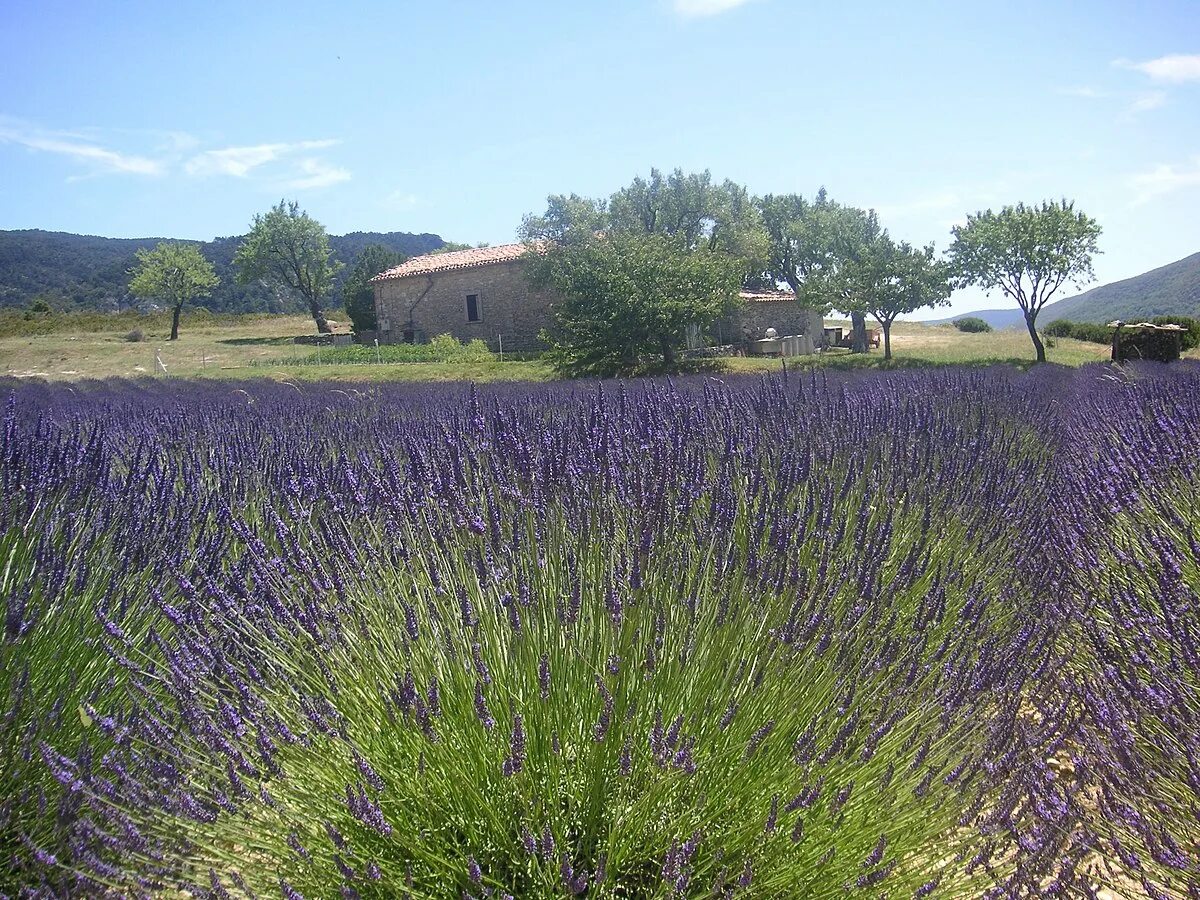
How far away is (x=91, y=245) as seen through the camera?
429 ft

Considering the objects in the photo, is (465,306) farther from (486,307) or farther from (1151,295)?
(1151,295)

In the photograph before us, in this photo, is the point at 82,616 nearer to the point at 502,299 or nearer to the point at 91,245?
the point at 502,299

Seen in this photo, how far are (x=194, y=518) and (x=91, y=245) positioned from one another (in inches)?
5960

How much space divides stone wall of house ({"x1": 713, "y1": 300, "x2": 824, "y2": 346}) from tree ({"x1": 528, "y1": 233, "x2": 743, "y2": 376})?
627 centimetres

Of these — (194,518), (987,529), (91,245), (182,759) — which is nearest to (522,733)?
(182,759)

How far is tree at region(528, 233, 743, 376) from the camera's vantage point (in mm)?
23906

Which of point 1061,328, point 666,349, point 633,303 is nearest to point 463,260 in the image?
point 633,303

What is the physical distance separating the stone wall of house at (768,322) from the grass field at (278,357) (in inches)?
99.2

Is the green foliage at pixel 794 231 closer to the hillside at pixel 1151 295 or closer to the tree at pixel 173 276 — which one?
the tree at pixel 173 276

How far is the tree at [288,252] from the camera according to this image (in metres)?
48.5

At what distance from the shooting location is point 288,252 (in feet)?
160

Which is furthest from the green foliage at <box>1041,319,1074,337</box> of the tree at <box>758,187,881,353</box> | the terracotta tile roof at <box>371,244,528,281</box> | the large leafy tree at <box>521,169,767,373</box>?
the terracotta tile roof at <box>371,244,528,281</box>

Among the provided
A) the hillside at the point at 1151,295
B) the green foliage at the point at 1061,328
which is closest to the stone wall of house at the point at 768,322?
the green foliage at the point at 1061,328

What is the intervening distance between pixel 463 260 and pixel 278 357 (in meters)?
8.32
